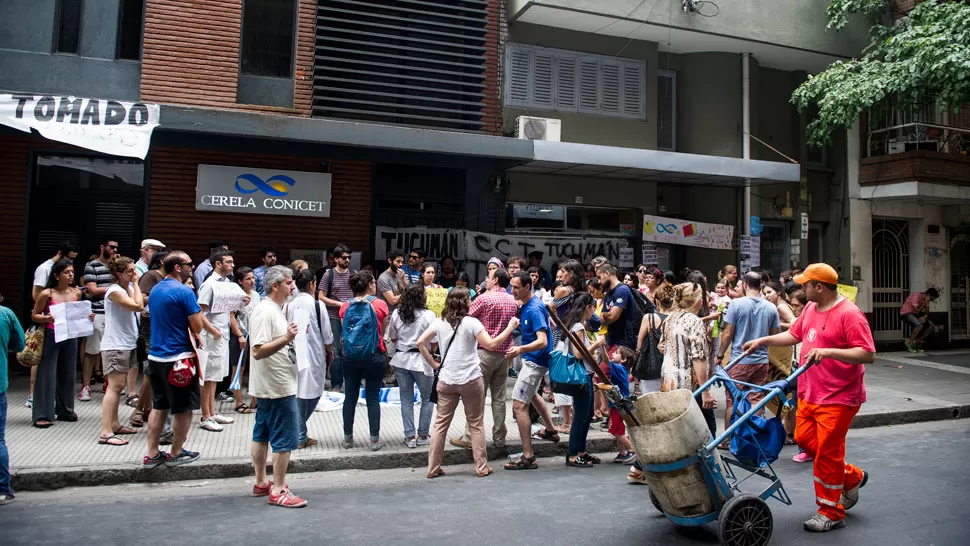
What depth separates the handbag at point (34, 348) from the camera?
7.59 m

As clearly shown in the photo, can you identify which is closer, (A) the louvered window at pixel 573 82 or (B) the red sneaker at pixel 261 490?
(B) the red sneaker at pixel 261 490

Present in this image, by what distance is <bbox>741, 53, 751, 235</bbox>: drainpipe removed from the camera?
1538 centimetres

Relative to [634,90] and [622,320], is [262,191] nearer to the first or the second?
[622,320]

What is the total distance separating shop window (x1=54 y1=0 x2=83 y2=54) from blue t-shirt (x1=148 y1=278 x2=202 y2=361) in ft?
24.8

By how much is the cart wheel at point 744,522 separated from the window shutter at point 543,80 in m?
10.4

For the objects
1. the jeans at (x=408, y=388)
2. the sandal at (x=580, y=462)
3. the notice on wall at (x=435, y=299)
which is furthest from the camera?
the notice on wall at (x=435, y=299)

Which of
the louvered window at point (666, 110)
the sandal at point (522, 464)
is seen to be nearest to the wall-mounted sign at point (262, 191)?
the sandal at point (522, 464)

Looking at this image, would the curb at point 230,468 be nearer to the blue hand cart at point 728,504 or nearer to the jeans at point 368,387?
the jeans at point 368,387

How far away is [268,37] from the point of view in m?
12.5

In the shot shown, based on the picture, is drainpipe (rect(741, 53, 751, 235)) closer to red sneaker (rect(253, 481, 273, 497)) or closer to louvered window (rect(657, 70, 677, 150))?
louvered window (rect(657, 70, 677, 150))

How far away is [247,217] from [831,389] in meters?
9.72

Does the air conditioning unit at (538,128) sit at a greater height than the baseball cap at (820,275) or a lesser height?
greater

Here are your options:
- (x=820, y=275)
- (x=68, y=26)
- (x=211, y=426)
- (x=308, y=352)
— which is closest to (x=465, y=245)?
(x=211, y=426)

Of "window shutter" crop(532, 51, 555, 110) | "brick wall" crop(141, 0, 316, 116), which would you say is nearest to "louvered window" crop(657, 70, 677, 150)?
"window shutter" crop(532, 51, 555, 110)
